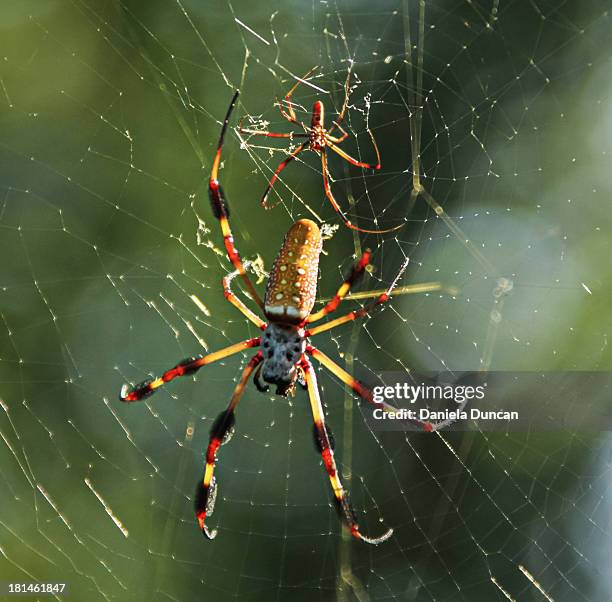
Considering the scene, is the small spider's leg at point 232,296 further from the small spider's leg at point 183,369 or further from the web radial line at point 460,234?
the web radial line at point 460,234

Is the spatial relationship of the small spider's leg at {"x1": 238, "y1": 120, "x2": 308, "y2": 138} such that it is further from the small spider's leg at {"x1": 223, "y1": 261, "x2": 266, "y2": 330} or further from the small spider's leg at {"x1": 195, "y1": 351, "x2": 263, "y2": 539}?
the small spider's leg at {"x1": 195, "y1": 351, "x2": 263, "y2": 539}

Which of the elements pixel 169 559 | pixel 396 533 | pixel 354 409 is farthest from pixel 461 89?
pixel 169 559

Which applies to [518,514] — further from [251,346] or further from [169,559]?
[251,346]

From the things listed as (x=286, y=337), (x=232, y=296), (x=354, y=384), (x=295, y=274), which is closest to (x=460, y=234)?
(x=354, y=384)

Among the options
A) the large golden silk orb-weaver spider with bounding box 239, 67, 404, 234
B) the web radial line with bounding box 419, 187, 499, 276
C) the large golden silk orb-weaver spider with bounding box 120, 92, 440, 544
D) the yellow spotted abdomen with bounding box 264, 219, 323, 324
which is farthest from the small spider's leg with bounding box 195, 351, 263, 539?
the web radial line with bounding box 419, 187, 499, 276

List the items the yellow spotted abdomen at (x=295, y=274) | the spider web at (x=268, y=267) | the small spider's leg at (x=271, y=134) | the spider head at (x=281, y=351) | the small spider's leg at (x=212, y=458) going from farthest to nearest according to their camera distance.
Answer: the spider web at (x=268, y=267), the small spider's leg at (x=271, y=134), the small spider's leg at (x=212, y=458), the spider head at (x=281, y=351), the yellow spotted abdomen at (x=295, y=274)

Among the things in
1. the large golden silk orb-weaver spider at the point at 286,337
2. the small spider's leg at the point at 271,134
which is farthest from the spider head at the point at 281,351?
the small spider's leg at the point at 271,134

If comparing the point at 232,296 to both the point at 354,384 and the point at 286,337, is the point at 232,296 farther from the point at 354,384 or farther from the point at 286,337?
the point at 354,384
